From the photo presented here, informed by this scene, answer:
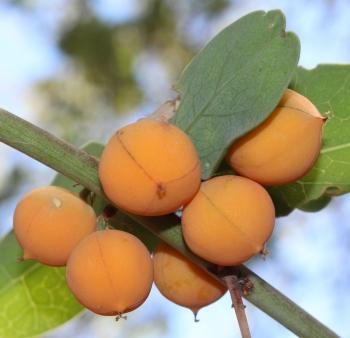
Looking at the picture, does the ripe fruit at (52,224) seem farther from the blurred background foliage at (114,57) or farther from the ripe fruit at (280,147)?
the blurred background foliage at (114,57)

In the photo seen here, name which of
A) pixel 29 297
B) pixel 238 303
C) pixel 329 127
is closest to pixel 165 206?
pixel 238 303

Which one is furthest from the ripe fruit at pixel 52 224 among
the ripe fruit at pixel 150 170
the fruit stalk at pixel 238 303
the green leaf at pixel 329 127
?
the green leaf at pixel 329 127

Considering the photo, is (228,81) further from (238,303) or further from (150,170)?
(238,303)

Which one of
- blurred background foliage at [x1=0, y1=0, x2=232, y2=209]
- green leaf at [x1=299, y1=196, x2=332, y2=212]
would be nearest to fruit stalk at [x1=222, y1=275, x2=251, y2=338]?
green leaf at [x1=299, y1=196, x2=332, y2=212]

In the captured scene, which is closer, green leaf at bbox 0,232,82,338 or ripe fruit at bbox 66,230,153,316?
ripe fruit at bbox 66,230,153,316

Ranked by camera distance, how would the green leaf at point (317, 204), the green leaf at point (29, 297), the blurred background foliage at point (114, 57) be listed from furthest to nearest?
the blurred background foliage at point (114, 57) < the green leaf at point (29, 297) < the green leaf at point (317, 204)

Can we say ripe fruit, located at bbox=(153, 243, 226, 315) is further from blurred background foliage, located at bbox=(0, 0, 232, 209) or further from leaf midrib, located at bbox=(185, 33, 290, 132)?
blurred background foliage, located at bbox=(0, 0, 232, 209)
